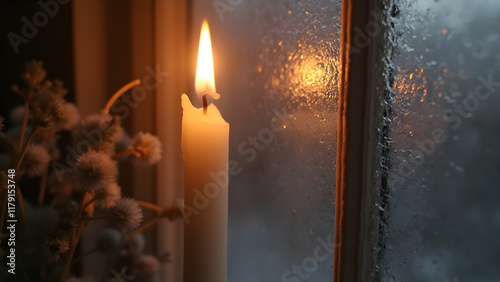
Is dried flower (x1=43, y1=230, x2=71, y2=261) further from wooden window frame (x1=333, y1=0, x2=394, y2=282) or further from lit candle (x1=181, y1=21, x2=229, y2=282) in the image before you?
wooden window frame (x1=333, y1=0, x2=394, y2=282)

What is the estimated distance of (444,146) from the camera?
1.22 ft

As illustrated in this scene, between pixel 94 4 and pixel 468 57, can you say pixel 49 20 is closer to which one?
pixel 94 4

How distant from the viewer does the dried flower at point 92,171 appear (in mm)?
439

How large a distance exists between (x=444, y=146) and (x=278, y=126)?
8.0 inches

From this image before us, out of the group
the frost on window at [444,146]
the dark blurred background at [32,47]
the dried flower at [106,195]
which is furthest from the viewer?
the dark blurred background at [32,47]

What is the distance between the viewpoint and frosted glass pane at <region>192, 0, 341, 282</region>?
44 cm

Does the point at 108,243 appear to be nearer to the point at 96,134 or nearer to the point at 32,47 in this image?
the point at 96,134

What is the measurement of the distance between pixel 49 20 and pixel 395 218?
0.60 meters

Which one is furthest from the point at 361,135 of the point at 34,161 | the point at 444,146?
the point at 34,161

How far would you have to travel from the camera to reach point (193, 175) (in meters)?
0.36

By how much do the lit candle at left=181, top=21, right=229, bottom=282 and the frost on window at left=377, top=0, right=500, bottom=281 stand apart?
0.16m

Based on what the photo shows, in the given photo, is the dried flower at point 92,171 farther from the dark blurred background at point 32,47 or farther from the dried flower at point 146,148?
the dark blurred background at point 32,47

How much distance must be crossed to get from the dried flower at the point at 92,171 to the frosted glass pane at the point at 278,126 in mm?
199

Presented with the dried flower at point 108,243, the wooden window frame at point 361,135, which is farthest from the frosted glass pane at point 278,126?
the dried flower at point 108,243
